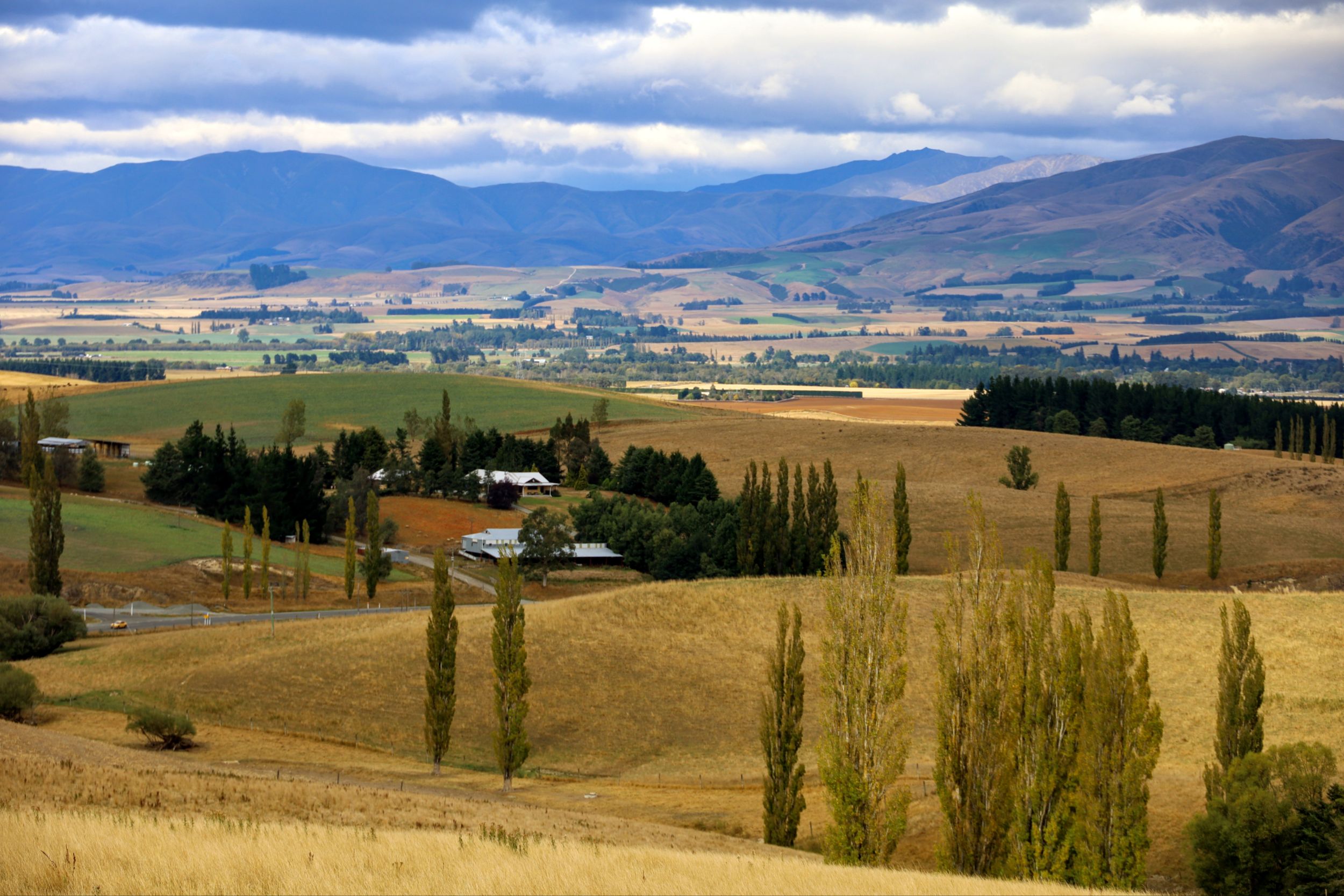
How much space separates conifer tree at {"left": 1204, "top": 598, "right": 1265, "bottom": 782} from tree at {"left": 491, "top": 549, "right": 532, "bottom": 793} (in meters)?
23.1

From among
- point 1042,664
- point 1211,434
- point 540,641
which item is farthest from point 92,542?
point 1211,434

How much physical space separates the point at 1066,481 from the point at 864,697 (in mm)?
94386

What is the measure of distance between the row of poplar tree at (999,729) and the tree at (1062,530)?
54018 mm

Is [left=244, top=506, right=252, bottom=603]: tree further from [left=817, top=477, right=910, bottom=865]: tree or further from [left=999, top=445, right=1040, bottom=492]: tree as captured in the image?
[left=999, top=445, right=1040, bottom=492]: tree

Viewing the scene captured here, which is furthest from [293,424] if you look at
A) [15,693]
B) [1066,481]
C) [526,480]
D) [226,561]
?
[15,693]

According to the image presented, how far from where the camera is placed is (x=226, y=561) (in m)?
85.1

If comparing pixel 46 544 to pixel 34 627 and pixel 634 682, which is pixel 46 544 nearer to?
pixel 34 627

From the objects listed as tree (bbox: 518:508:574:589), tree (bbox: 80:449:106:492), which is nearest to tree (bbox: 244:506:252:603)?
tree (bbox: 518:508:574:589)

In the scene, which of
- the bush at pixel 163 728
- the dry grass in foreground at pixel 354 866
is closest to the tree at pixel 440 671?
the bush at pixel 163 728

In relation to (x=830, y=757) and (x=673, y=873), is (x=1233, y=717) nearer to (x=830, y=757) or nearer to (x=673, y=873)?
(x=830, y=757)

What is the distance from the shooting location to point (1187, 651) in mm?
61625

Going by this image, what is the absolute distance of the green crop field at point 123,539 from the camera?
88.1m

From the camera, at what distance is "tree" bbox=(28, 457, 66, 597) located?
75812 millimetres

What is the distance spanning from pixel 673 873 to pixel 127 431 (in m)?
149
